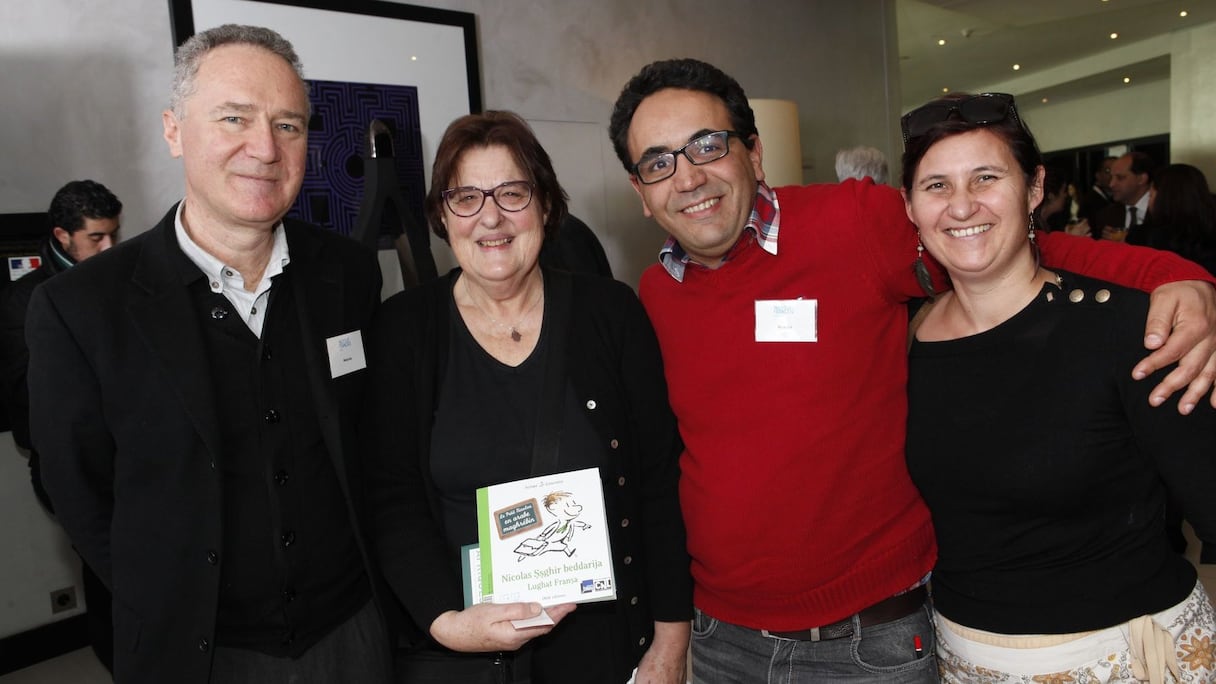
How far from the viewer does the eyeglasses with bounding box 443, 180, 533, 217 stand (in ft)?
5.63

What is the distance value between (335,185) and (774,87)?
4307 millimetres

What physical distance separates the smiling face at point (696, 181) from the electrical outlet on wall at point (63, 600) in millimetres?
3435

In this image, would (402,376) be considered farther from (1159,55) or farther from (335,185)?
(1159,55)

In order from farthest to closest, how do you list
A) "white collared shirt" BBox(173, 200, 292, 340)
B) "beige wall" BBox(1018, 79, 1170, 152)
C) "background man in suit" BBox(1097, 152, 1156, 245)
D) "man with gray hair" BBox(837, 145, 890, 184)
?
"beige wall" BBox(1018, 79, 1170, 152)
"background man in suit" BBox(1097, 152, 1156, 245)
"man with gray hair" BBox(837, 145, 890, 184)
"white collared shirt" BBox(173, 200, 292, 340)

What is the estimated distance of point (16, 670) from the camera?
140 inches

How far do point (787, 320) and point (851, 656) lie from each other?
722 millimetres

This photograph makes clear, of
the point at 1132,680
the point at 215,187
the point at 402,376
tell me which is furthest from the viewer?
the point at 402,376

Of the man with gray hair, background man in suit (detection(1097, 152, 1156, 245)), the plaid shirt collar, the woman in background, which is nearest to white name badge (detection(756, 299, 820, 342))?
the plaid shirt collar

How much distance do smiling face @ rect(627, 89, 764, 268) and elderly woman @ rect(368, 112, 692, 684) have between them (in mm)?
257

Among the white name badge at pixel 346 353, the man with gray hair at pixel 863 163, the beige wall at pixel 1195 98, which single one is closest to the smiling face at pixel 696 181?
the white name badge at pixel 346 353

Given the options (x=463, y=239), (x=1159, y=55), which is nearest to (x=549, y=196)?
(x=463, y=239)

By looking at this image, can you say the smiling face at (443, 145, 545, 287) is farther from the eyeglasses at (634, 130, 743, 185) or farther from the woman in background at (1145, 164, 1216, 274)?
the woman in background at (1145, 164, 1216, 274)

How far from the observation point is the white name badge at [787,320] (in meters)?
1.71

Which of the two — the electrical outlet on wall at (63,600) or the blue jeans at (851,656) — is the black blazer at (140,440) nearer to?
the blue jeans at (851,656)
